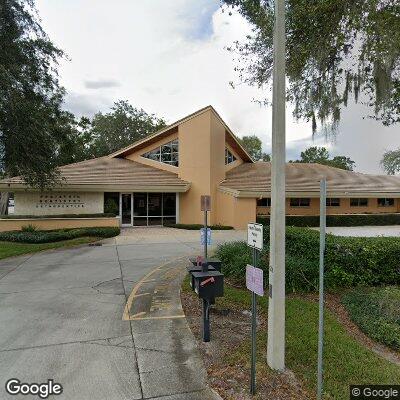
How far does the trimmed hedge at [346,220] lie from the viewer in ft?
78.8

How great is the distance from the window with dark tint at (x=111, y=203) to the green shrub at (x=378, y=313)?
17522 millimetres

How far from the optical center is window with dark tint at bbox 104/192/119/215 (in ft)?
72.9

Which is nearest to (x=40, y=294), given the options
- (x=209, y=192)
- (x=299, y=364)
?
(x=299, y=364)

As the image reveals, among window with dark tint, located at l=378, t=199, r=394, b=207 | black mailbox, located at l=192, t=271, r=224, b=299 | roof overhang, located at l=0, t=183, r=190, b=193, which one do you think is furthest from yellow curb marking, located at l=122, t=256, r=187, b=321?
window with dark tint, located at l=378, t=199, r=394, b=207

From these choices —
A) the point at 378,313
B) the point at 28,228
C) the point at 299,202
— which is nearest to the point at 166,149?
the point at 299,202

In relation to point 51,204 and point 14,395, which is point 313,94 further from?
point 51,204

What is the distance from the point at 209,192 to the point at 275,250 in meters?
19.2

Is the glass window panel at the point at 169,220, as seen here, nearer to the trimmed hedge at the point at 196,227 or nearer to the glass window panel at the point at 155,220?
the glass window panel at the point at 155,220

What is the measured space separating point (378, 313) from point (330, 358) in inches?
96.9

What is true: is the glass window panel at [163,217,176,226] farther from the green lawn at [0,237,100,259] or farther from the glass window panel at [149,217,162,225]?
the green lawn at [0,237,100,259]

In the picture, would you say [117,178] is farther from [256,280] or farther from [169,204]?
[256,280]

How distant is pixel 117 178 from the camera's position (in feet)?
74.4

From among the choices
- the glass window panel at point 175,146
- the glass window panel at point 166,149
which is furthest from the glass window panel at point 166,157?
the glass window panel at point 175,146

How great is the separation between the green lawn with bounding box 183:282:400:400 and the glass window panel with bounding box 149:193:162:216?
59.5 feet
